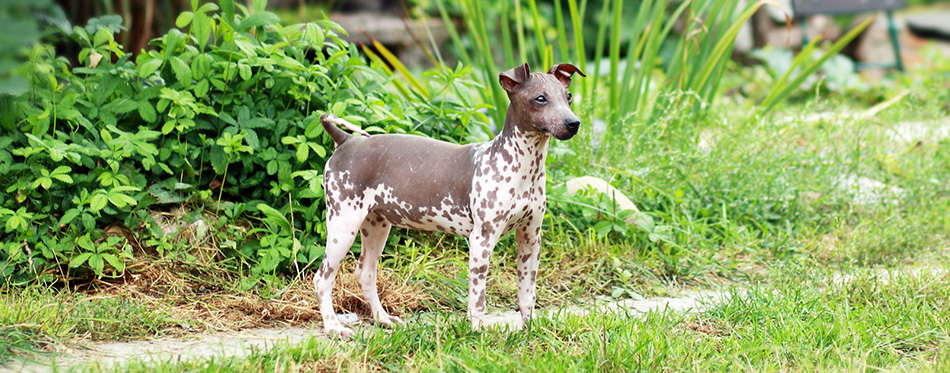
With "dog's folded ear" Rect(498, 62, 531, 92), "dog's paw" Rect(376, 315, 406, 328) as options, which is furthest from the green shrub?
"dog's folded ear" Rect(498, 62, 531, 92)

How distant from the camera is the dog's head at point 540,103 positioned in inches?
94.4

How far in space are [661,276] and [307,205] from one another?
167cm

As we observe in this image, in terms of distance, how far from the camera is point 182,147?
3.37m

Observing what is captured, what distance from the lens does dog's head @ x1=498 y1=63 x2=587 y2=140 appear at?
94.4 inches

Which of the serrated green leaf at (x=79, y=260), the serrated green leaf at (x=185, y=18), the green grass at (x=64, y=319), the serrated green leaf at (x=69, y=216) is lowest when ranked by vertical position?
the green grass at (x=64, y=319)

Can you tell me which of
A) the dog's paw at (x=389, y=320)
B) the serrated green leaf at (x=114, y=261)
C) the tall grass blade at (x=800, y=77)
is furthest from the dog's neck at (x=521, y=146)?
the tall grass blade at (x=800, y=77)

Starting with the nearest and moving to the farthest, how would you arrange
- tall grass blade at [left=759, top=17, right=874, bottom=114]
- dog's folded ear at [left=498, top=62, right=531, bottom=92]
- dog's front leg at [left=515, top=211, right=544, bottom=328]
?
dog's folded ear at [left=498, top=62, right=531, bottom=92]
dog's front leg at [left=515, top=211, right=544, bottom=328]
tall grass blade at [left=759, top=17, right=874, bottom=114]

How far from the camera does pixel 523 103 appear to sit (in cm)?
248

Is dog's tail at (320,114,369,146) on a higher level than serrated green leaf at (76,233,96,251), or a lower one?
higher

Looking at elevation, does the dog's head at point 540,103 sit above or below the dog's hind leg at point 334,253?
above

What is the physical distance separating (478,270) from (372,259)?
1.64 ft

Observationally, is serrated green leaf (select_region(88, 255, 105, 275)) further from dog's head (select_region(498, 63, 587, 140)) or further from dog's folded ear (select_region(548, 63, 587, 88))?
dog's folded ear (select_region(548, 63, 587, 88))

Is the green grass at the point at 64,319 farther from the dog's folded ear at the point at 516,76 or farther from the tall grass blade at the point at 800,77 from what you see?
the tall grass blade at the point at 800,77

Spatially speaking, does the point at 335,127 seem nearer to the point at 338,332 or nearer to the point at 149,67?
the point at 338,332
